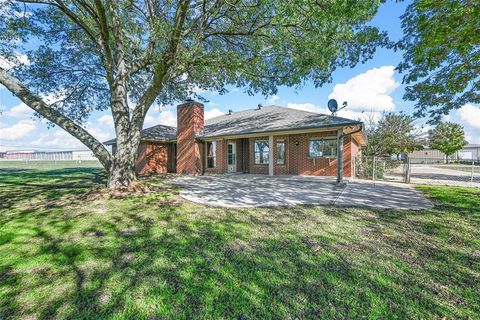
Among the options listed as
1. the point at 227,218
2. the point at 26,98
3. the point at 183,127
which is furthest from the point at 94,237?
the point at 183,127

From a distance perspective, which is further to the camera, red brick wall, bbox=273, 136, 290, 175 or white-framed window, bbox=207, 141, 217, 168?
white-framed window, bbox=207, 141, 217, 168

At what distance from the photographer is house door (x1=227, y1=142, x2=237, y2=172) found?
15.9 m

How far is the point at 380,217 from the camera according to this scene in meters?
5.44

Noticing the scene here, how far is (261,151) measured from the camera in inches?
596

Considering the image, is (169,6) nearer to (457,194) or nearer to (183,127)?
(183,127)

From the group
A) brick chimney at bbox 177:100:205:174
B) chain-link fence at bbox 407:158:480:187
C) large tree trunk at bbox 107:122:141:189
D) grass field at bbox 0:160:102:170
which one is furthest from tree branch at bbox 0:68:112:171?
grass field at bbox 0:160:102:170

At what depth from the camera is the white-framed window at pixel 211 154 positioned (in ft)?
53.2

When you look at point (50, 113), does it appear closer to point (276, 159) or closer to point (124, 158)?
point (124, 158)

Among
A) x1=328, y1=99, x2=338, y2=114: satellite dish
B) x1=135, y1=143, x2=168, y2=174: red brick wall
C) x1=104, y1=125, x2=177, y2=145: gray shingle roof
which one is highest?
x1=328, y1=99, x2=338, y2=114: satellite dish

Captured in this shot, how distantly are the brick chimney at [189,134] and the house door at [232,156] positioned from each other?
85.8 inches

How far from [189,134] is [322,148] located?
9.09m

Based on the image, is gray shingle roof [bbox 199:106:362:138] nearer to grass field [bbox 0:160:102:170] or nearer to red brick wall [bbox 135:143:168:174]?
red brick wall [bbox 135:143:168:174]

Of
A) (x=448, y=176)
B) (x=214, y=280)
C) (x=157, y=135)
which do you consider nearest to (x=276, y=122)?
(x=157, y=135)

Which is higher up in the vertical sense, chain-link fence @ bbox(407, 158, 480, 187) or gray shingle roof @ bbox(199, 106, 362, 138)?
gray shingle roof @ bbox(199, 106, 362, 138)
